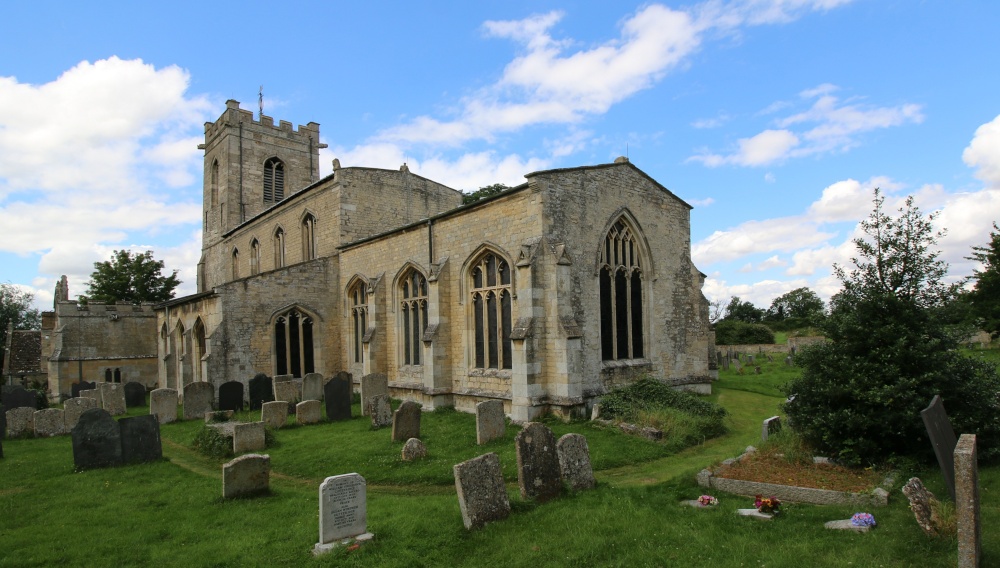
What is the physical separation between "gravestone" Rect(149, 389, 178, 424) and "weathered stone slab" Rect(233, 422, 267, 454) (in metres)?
5.96

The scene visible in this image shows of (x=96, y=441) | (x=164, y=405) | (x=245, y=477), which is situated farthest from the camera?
(x=164, y=405)

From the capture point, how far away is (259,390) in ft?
59.1

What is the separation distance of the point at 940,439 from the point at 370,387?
13.3m

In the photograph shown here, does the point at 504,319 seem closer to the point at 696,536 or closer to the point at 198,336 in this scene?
the point at 696,536

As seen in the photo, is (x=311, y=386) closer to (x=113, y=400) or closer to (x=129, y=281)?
(x=113, y=400)

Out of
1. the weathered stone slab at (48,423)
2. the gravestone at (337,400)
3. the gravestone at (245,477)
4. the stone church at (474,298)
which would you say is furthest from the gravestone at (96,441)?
the stone church at (474,298)

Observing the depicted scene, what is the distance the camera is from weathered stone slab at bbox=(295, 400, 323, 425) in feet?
48.7

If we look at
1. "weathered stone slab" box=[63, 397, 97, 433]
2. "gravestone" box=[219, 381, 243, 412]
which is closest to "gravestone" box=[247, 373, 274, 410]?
"gravestone" box=[219, 381, 243, 412]

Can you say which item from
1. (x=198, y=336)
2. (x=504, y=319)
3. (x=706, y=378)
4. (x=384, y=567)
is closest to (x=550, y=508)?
(x=384, y=567)

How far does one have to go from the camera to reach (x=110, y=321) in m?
29.7

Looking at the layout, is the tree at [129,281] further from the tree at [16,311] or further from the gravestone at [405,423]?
the gravestone at [405,423]

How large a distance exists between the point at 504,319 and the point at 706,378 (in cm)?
694

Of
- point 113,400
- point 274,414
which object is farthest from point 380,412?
point 113,400

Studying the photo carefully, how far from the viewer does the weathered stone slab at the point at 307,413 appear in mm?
14844
